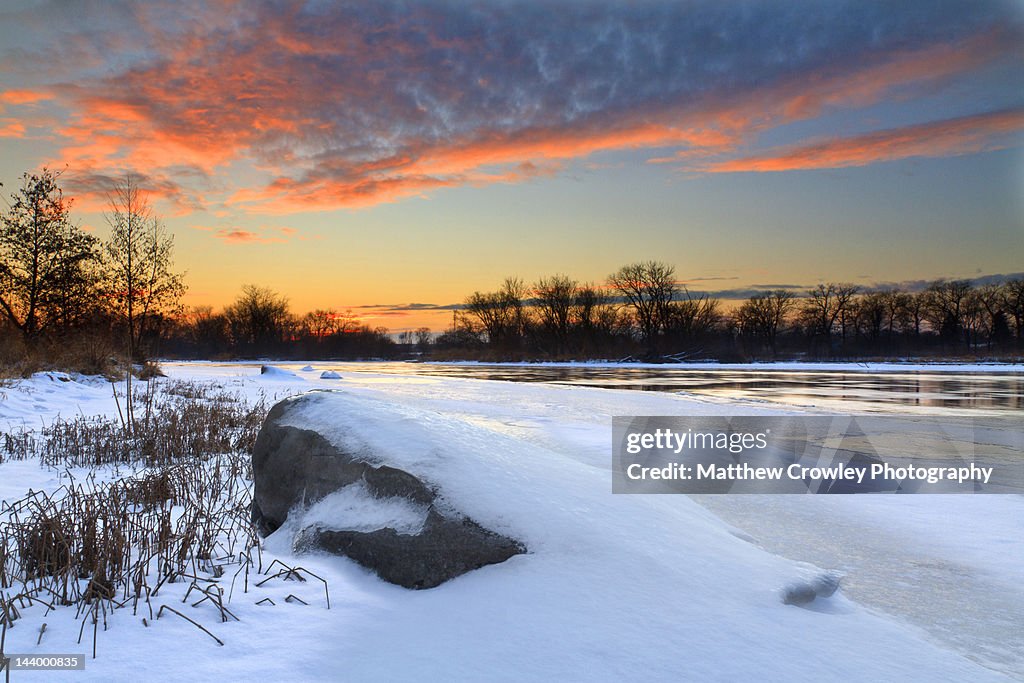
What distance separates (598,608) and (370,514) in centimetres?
141

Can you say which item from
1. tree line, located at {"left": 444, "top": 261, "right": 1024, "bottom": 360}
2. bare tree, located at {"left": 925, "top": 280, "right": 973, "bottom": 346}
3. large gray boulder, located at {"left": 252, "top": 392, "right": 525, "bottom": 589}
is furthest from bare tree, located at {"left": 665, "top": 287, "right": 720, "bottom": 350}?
→ large gray boulder, located at {"left": 252, "top": 392, "right": 525, "bottom": 589}

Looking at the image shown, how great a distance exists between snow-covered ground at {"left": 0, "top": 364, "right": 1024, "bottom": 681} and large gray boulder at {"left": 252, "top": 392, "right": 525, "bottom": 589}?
3.5 inches

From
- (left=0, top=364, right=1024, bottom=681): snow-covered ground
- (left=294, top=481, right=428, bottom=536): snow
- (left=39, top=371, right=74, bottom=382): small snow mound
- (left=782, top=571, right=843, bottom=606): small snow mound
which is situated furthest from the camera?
(left=39, top=371, right=74, bottom=382): small snow mound

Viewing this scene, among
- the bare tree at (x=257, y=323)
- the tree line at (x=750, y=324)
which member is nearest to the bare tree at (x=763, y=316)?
the tree line at (x=750, y=324)

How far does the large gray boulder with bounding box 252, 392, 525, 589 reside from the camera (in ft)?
10.0

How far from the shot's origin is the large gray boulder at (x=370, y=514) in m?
3.06

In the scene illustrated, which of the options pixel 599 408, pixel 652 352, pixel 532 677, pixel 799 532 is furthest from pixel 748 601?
pixel 652 352

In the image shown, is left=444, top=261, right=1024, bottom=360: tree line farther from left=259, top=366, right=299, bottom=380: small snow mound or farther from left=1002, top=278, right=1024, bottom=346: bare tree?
left=259, top=366, right=299, bottom=380: small snow mound

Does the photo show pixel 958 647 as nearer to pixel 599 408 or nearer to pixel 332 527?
pixel 332 527

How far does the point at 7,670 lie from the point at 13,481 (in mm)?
4218

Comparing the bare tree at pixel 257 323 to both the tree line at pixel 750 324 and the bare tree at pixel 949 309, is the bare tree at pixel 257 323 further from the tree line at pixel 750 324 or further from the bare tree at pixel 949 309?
the bare tree at pixel 949 309

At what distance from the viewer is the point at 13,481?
5.21 m

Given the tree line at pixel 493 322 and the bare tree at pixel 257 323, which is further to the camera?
the bare tree at pixel 257 323

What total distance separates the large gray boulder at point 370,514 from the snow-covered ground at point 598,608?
0.09 metres
